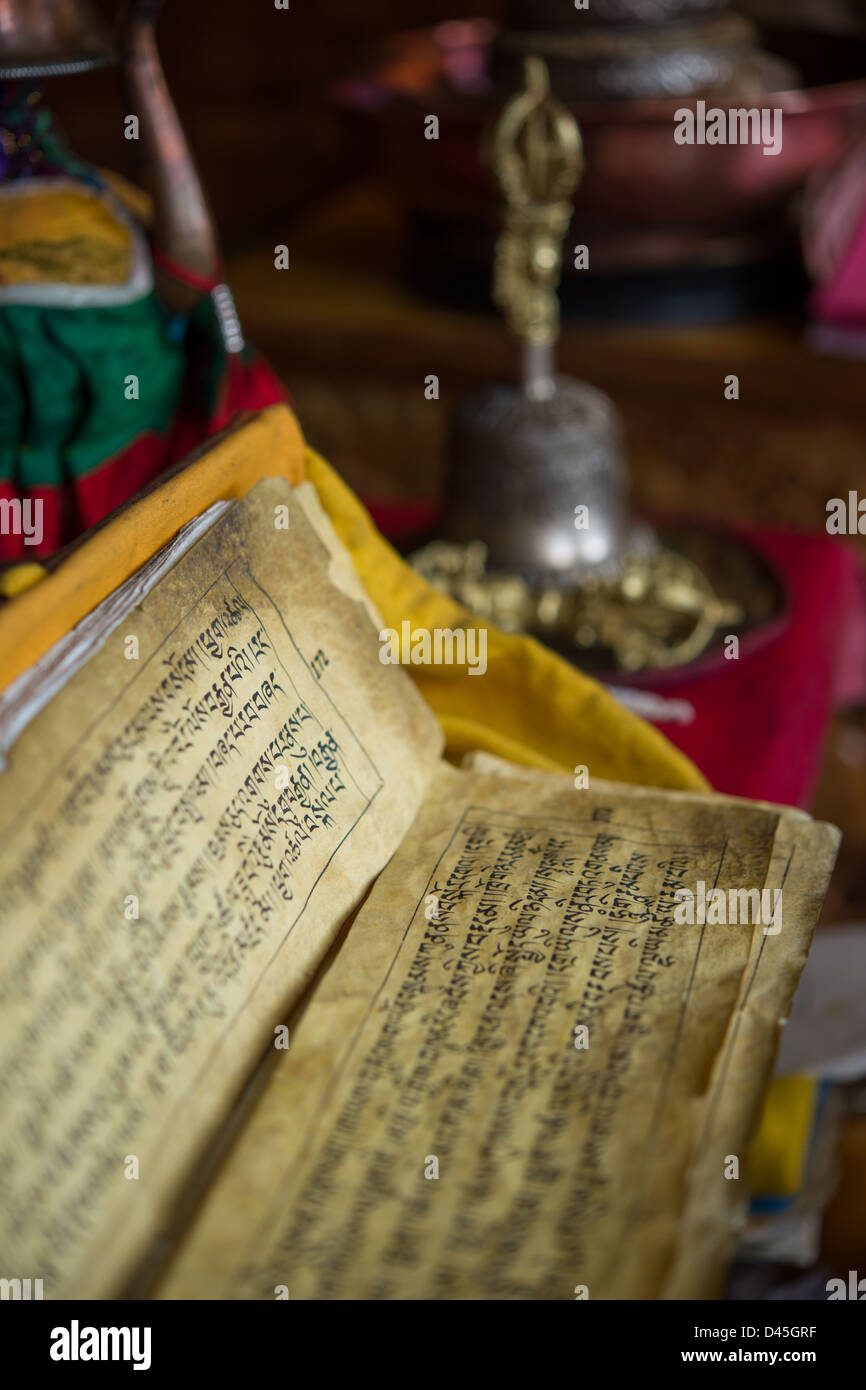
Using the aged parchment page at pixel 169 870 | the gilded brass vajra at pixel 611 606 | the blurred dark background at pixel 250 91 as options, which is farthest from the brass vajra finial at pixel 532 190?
the blurred dark background at pixel 250 91

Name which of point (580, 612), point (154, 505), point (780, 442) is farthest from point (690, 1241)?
point (780, 442)

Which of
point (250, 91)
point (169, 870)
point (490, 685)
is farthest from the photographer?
point (250, 91)

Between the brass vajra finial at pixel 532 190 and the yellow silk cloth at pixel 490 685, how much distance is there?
26cm

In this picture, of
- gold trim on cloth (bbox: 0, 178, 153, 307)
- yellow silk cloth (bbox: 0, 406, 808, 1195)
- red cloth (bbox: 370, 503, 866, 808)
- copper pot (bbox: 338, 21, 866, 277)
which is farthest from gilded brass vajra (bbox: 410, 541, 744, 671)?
copper pot (bbox: 338, 21, 866, 277)

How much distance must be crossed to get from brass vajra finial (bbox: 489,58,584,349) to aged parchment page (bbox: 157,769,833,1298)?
424 millimetres

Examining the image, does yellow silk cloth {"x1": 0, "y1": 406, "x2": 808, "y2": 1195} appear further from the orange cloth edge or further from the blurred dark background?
the blurred dark background

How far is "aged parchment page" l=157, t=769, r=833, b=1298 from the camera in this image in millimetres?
317

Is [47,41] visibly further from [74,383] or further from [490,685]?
[490,685]

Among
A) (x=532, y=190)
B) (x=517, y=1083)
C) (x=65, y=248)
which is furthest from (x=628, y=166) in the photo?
(x=517, y=1083)

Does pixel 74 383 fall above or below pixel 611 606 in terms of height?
above

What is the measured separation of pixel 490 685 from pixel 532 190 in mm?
322

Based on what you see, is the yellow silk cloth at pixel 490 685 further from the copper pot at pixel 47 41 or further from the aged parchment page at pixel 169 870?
the copper pot at pixel 47 41

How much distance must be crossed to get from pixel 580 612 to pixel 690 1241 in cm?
49

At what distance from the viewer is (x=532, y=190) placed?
76 cm
